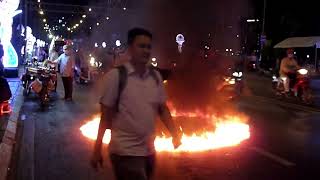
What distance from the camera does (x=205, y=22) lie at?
18.2 metres

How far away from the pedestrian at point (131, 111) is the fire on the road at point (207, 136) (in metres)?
3.94

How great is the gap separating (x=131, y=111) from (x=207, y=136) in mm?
6324

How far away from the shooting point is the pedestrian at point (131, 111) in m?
4.17

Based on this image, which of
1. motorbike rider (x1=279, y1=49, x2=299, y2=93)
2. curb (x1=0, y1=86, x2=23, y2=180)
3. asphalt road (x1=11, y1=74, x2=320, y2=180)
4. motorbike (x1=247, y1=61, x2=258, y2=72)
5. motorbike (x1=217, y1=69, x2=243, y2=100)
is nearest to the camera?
asphalt road (x1=11, y1=74, x2=320, y2=180)

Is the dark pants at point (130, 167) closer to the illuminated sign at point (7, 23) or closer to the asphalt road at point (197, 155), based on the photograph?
the asphalt road at point (197, 155)

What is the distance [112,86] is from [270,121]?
9.85 m

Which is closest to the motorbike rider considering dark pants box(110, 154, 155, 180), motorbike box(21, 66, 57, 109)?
motorbike box(21, 66, 57, 109)

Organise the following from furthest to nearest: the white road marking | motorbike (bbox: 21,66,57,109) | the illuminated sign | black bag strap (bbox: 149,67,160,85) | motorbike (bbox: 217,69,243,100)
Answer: the illuminated sign < motorbike (bbox: 217,69,243,100) < motorbike (bbox: 21,66,57,109) < the white road marking < black bag strap (bbox: 149,67,160,85)

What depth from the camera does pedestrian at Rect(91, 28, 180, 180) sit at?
13.7 ft

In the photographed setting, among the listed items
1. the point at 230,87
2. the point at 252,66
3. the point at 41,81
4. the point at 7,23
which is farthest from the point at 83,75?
the point at 252,66

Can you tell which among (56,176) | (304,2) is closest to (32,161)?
(56,176)

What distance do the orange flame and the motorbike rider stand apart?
725 centimetres

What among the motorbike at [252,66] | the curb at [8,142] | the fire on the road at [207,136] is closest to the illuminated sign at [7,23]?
the curb at [8,142]

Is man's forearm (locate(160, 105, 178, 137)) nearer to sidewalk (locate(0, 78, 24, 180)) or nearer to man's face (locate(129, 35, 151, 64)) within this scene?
man's face (locate(129, 35, 151, 64))
